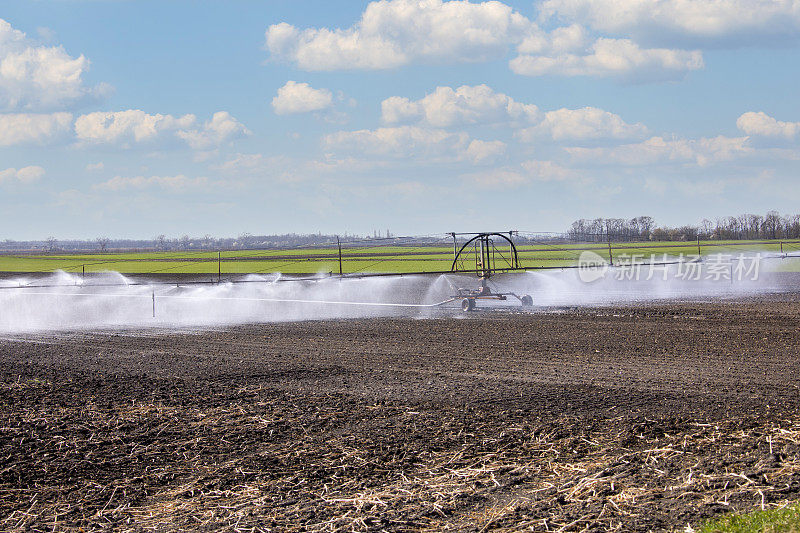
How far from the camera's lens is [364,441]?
9289 mm

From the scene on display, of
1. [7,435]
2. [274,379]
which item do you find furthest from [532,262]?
[7,435]

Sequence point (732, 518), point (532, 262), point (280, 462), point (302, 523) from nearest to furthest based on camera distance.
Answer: point (732, 518) → point (302, 523) → point (280, 462) → point (532, 262)

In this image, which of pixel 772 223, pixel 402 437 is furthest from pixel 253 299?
pixel 772 223

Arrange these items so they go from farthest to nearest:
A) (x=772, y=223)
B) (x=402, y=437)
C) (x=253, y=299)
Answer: (x=772, y=223)
(x=253, y=299)
(x=402, y=437)

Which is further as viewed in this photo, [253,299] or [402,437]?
[253,299]

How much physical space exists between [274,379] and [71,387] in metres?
3.40

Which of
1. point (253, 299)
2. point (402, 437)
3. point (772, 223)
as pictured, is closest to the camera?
point (402, 437)

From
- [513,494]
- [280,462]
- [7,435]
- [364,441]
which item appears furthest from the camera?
[7,435]

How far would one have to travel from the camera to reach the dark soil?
22.5 feet

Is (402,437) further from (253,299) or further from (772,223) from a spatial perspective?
(772,223)

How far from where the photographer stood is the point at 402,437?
9.42 meters

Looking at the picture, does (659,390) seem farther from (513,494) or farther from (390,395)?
(513,494)

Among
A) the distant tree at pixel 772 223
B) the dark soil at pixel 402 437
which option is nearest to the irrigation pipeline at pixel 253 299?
the dark soil at pixel 402 437

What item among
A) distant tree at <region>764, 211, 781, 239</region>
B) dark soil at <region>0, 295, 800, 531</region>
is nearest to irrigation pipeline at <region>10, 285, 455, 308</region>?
dark soil at <region>0, 295, 800, 531</region>
